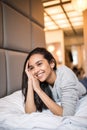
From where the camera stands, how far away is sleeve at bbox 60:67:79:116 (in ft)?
3.59

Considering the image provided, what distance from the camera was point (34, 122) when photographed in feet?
2.90

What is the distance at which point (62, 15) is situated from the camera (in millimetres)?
4145

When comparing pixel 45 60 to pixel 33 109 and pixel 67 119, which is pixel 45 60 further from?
pixel 67 119

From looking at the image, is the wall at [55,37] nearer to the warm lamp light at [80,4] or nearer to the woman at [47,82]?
the warm lamp light at [80,4]

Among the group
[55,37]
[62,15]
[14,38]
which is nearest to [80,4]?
[62,15]

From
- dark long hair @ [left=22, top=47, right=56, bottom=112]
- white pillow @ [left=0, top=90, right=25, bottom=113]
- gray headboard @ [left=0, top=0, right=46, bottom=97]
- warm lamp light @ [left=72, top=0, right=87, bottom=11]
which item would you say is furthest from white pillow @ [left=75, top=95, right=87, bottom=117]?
warm lamp light @ [left=72, top=0, right=87, bottom=11]

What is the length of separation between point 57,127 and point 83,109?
1.07ft

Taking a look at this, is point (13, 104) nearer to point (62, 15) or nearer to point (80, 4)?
point (80, 4)

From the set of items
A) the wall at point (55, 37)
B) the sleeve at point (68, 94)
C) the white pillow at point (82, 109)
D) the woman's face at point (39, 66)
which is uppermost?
the wall at point (55, 37)

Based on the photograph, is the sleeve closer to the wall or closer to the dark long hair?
the dark long hair

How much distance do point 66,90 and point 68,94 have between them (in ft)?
0.12

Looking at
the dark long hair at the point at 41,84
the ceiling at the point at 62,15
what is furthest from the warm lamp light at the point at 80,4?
the dark long hair at the point at 41,84

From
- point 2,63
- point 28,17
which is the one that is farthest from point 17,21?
point 2,63

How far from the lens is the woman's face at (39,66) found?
126 centimetres
